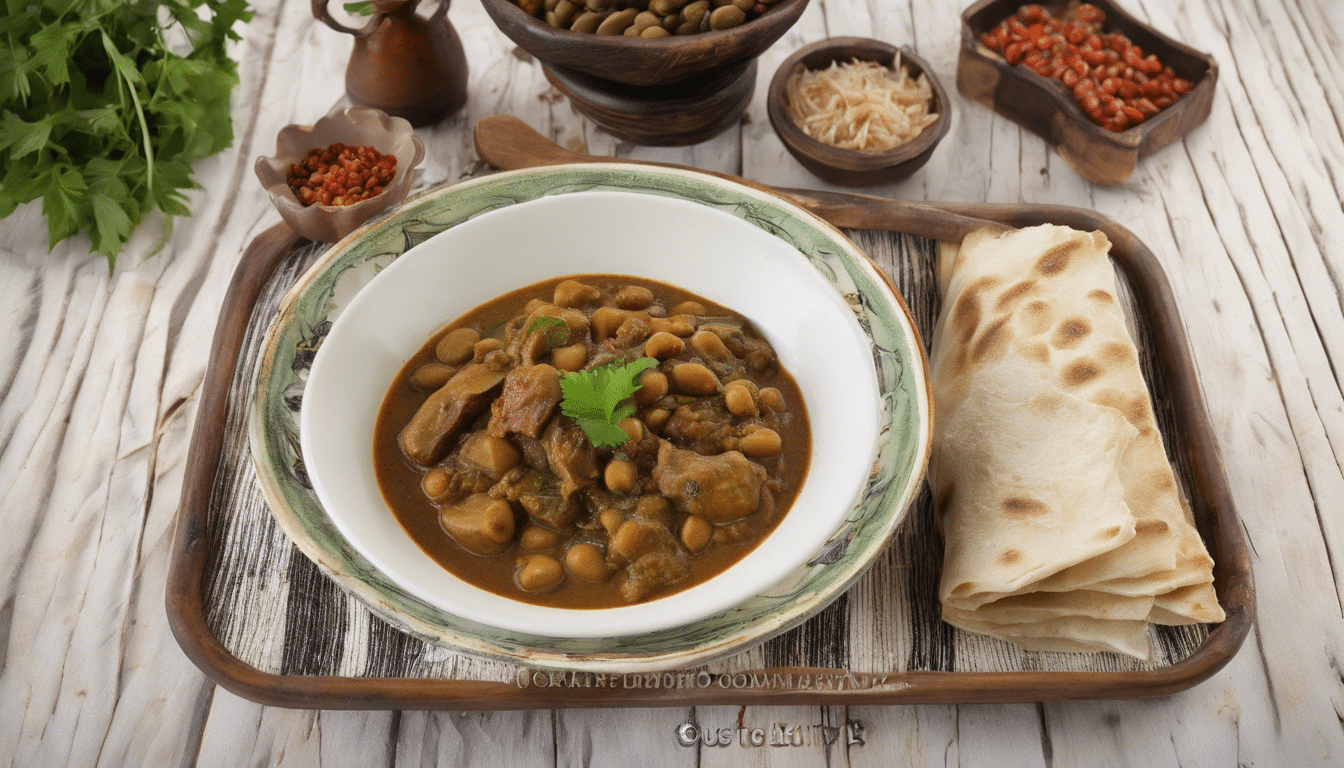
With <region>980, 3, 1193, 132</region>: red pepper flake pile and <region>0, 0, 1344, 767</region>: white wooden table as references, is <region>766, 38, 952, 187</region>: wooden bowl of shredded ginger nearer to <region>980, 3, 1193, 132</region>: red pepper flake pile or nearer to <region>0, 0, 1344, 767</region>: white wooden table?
<region>0, 0, 1344, 767</region>: white wooden table

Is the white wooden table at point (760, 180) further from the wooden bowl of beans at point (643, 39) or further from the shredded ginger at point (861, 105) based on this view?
the wooden bowl of beans at point (643, 39)

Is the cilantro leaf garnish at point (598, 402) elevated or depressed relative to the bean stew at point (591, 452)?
elevated

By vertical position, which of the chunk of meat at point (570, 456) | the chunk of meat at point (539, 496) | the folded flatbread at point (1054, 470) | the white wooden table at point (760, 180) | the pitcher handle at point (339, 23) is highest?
the pitcher handle at point (339, 23)

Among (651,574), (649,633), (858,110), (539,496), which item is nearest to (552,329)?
(539,496)

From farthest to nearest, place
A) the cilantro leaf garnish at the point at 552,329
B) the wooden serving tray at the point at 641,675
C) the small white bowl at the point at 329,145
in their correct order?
the small white bowl at the point at 329,145, the cilantro leaf garnish at the point at 552,329, the wooden serving tray at the point at 641,675

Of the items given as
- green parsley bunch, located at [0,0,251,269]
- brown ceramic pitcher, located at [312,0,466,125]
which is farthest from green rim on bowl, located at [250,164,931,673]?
green parsley bunch, located at [0,0,251,269]

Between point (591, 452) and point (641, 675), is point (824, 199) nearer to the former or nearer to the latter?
point (591, 452)

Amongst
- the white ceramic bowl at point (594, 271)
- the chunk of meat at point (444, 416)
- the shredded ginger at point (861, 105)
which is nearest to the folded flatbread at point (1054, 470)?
the white ceramic bowl at point (594, 271)
